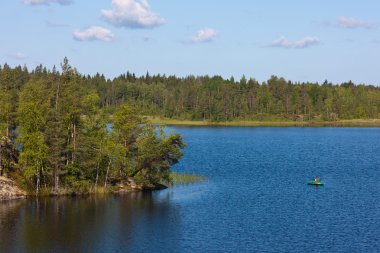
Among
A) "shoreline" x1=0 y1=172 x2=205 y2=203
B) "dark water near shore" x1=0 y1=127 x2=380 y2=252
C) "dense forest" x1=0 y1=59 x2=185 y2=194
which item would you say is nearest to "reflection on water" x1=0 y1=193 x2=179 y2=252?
"dark water near shore" x1=0 y1=127 x2=380 y2=252

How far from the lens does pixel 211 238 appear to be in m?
59.6

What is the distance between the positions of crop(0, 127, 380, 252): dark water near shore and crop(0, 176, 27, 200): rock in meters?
3.43

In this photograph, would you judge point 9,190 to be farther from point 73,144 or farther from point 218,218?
point 218,218

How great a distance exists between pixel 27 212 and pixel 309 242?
36892 millimetres

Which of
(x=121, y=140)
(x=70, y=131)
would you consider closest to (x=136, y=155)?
(x=121, y=140)

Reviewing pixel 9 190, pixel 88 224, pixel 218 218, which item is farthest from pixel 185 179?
pixel 88 224

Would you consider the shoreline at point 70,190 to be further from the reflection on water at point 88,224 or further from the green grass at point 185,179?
the reflection on water at point 88,224

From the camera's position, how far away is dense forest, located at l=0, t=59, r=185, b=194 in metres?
79.7

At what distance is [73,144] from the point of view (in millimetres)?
81938

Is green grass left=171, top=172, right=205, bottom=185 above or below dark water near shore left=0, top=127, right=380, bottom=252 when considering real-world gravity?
above

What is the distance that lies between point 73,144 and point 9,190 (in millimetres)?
11656

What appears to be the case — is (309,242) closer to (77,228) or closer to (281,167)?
(77,228)

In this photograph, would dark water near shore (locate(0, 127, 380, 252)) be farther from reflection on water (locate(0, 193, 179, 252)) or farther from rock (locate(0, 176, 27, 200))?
rock (locate(0, 176, 27, 200))

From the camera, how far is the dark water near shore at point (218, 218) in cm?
5734
